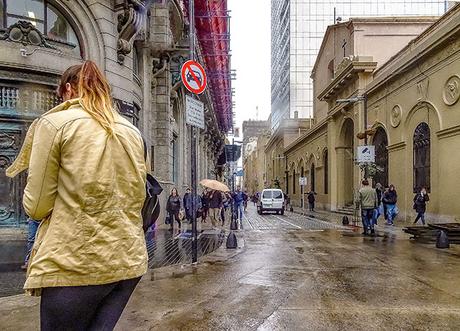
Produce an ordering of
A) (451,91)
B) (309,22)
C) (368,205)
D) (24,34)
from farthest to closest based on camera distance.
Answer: (309,22) → (451,91) → (368,205) → (24,34)

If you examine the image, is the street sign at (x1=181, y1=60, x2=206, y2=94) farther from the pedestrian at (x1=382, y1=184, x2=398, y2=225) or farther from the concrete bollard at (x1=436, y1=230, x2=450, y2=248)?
the pedestrian at (x1=382, y1=184, x2=398, y2=225)

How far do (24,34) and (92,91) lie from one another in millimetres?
10821

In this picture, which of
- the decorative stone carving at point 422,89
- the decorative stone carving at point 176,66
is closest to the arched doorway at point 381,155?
the decorative stone carving at point 422,89

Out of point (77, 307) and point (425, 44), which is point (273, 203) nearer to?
point (425, 44)

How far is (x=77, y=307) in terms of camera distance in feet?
5.46

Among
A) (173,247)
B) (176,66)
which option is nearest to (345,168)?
(176,66)

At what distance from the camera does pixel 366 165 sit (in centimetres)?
1978

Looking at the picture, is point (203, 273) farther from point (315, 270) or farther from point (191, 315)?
point (191, 315)

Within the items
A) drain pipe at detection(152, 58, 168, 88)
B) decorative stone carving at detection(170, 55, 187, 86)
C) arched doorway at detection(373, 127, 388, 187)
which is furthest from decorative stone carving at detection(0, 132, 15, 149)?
arched doorway at detection(373, 127, 388, 187)

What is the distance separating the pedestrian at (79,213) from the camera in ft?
5.32

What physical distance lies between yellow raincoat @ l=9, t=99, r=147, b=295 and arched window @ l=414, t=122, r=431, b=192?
18.7 meters

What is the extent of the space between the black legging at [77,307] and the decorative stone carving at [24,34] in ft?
36.2

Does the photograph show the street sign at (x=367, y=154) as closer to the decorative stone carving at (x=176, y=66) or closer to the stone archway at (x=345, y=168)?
the decorative stone carving at (x=176, y=66)

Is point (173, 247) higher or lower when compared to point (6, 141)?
lower
